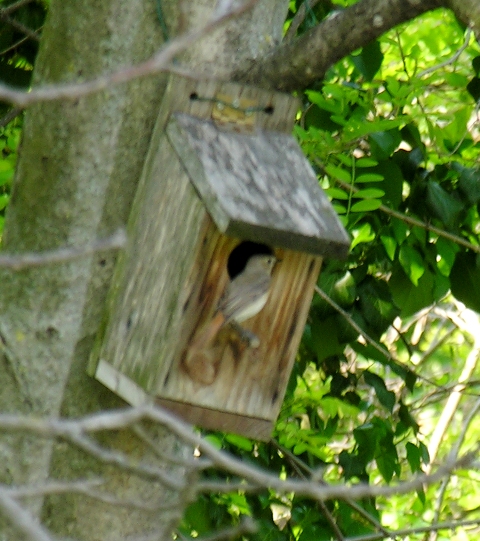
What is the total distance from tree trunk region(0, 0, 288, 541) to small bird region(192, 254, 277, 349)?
379mm

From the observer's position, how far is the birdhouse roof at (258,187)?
2.15 metres

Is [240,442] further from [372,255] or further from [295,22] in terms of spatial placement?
[295,22]

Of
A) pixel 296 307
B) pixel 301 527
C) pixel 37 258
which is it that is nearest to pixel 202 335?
pixel 296 307

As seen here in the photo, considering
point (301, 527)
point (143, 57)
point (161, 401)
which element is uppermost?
point (143, 57)

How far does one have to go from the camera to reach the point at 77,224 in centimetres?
248

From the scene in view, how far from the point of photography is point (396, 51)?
4035mm

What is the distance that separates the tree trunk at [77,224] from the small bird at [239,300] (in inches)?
14.9

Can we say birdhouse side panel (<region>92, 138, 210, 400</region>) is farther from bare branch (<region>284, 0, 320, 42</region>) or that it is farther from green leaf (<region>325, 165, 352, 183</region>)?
bare branch (<region>284, 0, 320, 42</region>)

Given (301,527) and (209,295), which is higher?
(209,295)

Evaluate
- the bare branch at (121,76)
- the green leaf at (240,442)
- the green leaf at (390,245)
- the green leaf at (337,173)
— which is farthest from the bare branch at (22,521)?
the green leaf at (390,245)

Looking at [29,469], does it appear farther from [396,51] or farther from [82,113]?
[396,51]

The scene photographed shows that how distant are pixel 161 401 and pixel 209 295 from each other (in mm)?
267

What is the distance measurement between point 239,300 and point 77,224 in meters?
0.51

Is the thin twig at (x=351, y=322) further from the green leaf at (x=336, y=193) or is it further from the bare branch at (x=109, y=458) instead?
the bare branch at (x=109, y=458)
